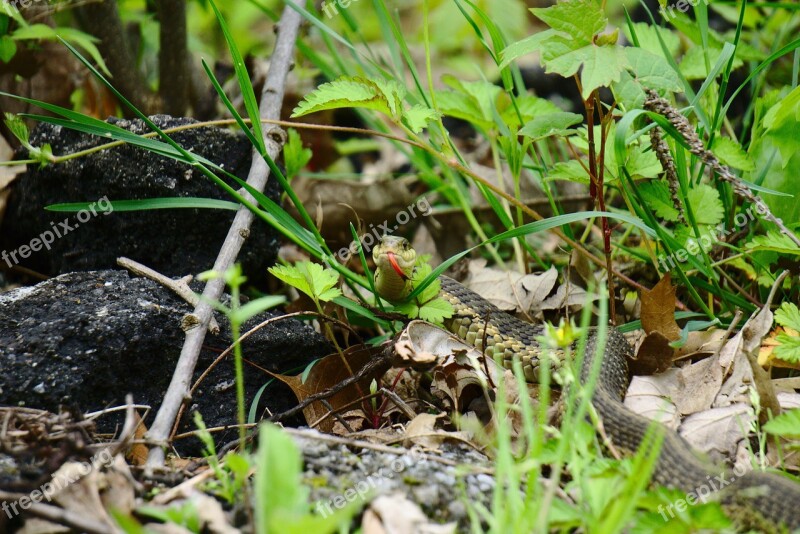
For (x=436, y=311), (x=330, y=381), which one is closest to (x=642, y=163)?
(x=436, y=311)

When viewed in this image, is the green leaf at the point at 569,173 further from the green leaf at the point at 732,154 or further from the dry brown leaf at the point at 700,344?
the dry brown leaf at the point at 700,344

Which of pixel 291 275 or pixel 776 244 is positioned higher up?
pixel 291 275

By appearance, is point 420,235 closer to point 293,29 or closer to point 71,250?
point 293,29

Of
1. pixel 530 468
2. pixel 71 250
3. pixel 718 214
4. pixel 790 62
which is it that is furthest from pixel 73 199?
pixel 790 62

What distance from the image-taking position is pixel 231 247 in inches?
129

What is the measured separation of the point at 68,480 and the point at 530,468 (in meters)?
1.23

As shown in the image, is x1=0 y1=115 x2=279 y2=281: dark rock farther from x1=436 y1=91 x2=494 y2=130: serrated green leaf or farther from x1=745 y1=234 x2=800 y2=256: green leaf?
x1=745 y1=234 x2=800 y2=256: green leaf

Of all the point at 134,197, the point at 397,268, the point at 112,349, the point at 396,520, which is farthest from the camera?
the point at 134,197

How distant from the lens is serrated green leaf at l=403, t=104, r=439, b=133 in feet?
9.50

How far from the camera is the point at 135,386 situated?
2916 mm

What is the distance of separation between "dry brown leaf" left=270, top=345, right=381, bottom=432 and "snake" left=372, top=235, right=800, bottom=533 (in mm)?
283

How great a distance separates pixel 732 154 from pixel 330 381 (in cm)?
189

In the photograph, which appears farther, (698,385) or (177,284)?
(177,284)

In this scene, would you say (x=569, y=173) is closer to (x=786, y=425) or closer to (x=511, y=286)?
(x=511, y=286)
